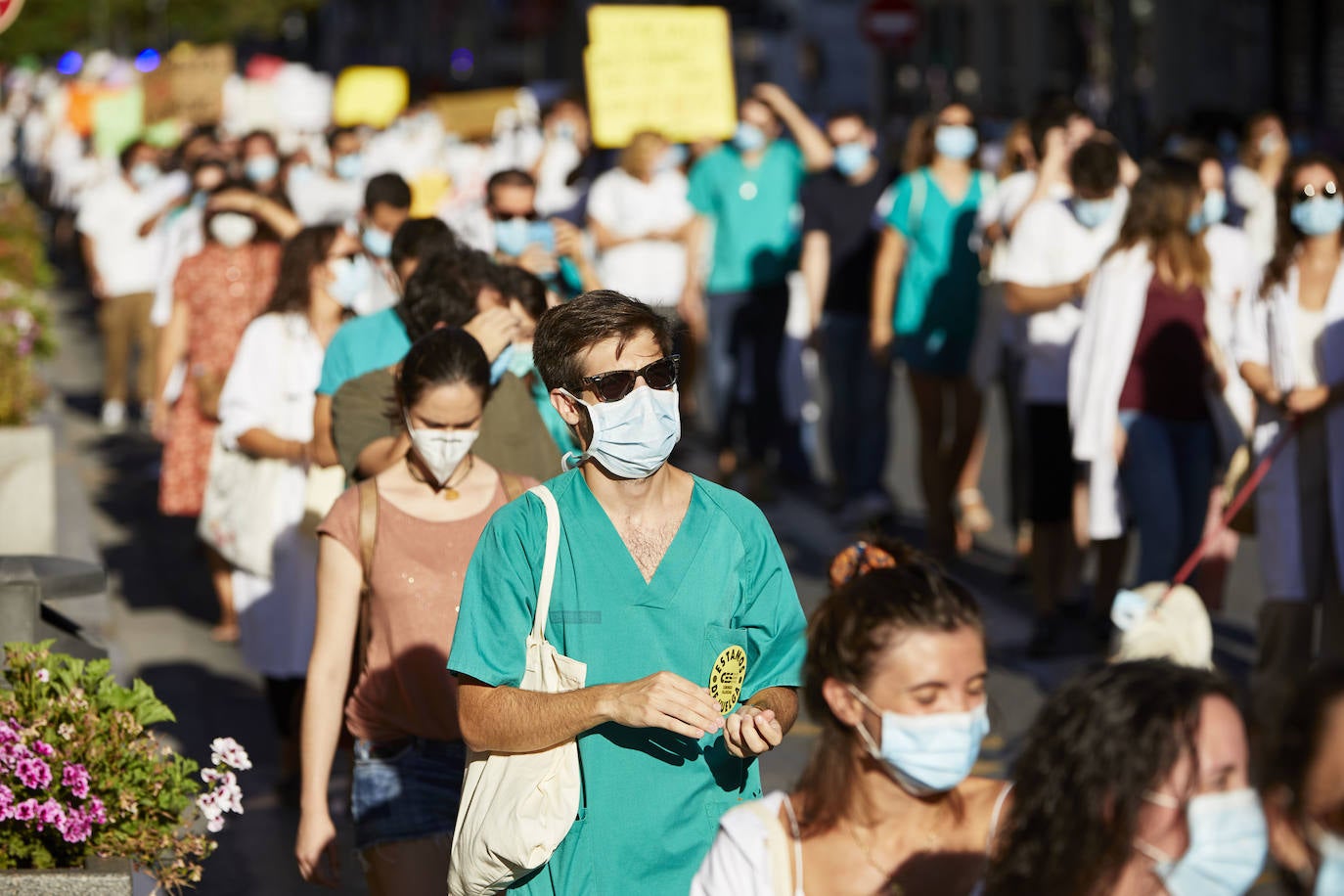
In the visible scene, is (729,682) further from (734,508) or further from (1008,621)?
(1008,621)

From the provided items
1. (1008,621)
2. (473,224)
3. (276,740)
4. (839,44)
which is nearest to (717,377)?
(473,224)

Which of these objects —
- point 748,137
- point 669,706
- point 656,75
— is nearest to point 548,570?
point 669,706

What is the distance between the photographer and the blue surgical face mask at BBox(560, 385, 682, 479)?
159 inches

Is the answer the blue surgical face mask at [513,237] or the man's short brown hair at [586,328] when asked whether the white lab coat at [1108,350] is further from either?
the man's short brown hair at [586,328]

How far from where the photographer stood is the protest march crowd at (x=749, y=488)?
326 cm

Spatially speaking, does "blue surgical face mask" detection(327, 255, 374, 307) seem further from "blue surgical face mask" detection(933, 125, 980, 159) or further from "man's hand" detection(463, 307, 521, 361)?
"blue surgical face mask" detection(933, 125, 980, 159)

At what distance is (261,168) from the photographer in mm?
15148

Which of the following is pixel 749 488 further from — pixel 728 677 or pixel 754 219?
pixel 728 677

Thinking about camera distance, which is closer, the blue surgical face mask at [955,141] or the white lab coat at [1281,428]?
the white lab coat at [1281,428]

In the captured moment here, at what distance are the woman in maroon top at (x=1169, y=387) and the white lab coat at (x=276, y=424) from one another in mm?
2977

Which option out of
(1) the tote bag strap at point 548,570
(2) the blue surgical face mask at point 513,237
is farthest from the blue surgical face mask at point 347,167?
(1) the tote bag strap at point 548,570

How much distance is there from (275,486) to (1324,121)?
69.3 ft

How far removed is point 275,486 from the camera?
7992 millimetres

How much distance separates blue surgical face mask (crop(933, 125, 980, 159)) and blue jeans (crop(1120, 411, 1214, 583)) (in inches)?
108
